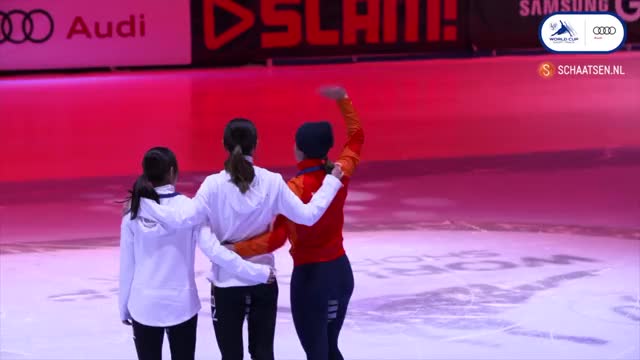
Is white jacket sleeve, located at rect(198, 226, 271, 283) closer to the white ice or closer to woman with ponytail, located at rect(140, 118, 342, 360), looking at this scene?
woman with ponytail, located at rect(140, 118, 342, 360)

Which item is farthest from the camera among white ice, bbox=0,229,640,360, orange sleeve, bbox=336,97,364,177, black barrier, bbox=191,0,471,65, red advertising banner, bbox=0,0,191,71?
black barrier, bbox=191,0,471,65

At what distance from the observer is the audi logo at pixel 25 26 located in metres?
18.8

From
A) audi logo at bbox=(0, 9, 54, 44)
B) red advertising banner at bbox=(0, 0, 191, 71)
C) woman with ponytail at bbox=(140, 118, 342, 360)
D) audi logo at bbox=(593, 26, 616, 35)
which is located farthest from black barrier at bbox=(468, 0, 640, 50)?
woman with ponytail at bbox=(140, 118, 342, 360)

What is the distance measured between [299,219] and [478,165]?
806 cm

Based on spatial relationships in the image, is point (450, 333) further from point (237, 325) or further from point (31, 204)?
point (31, 204)

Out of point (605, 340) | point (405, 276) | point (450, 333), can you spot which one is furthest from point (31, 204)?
point (605, 340)

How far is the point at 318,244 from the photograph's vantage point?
16.7 ft

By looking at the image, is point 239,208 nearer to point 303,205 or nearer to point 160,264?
point 303,205

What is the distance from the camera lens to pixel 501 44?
21.8 metres

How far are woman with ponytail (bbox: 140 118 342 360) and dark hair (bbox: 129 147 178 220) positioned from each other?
3 cm

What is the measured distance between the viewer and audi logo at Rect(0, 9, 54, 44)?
742 inches

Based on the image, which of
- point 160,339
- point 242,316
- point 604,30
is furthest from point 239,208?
point 604,30

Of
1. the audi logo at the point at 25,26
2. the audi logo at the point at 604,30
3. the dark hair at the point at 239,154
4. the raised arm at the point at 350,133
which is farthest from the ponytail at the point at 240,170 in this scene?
the audi logo at the point at 25,26

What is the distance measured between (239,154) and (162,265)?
556mm
